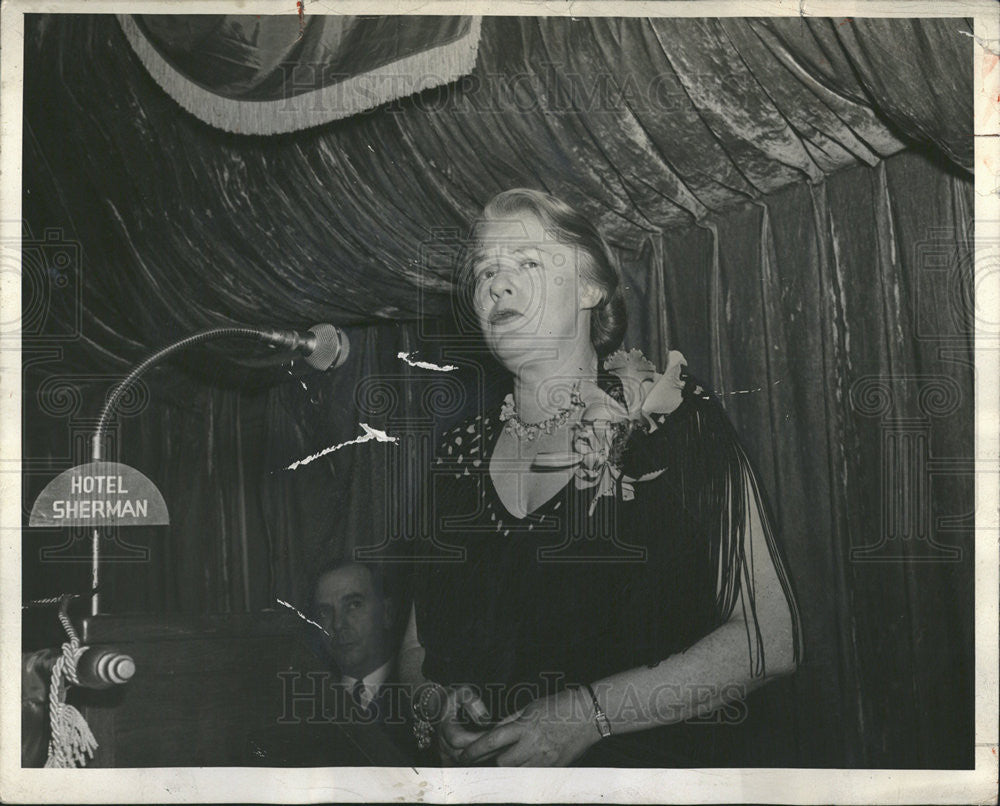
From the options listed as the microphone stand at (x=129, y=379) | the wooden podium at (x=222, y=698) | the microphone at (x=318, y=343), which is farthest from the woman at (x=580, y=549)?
the microphone stand at (x=129, y=379)

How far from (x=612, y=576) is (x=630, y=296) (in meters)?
0.68

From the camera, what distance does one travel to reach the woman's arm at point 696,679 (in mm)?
2020

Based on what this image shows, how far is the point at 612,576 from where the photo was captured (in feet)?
6.66

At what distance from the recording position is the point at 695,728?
204 cm

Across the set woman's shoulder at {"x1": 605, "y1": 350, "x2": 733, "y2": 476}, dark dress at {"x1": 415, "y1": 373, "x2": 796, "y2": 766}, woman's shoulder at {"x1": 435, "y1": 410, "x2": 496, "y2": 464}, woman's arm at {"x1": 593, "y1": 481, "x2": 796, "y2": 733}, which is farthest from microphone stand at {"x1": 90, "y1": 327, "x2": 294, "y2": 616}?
woman's arm at {"x1": 593, "y1": 481, "x2": 796, "y2": 733}

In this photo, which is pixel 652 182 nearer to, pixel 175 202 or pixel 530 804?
pixel 175 202

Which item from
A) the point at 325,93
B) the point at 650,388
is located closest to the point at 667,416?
the point at 650,388

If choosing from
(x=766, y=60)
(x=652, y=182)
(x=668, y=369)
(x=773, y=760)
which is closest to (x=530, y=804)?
(x=773, y=760)

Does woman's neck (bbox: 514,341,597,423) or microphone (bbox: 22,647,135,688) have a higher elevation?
woman's neck (bbox: 514,341,597,423)

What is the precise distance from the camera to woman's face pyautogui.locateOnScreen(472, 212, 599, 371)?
205cm

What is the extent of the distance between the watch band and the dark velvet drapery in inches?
13.6

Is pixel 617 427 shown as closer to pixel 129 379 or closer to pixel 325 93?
pixel 325 93

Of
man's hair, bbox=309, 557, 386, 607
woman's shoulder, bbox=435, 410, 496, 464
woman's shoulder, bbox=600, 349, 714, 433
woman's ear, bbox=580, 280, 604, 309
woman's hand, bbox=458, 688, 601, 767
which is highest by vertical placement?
woman's ear, bbox=580, 280, 604, 309

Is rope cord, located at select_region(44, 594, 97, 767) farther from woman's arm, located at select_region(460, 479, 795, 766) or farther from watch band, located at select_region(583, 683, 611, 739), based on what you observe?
watch band, located at select_region(583, 683, 611, 739)
